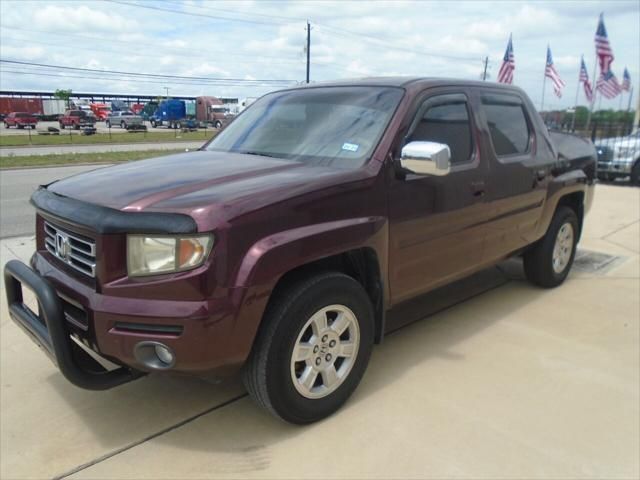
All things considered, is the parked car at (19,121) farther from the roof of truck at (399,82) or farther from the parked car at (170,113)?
the roof of truck at (399,82)

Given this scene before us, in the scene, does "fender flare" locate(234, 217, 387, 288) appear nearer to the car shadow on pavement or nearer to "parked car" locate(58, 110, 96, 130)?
the car shadow on pavement

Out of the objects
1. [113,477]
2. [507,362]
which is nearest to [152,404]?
[113,477]

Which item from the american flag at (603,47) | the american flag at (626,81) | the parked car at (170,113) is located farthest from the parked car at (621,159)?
the parked car at (170,113)

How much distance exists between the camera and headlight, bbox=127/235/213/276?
7.78 feet

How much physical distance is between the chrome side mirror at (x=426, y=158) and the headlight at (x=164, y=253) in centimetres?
124

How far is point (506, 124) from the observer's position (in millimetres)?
4379

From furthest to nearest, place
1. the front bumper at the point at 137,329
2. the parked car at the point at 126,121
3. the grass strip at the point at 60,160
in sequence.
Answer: the parked car at the point at 126,121 → the grass strip at the point at 60,160 → the front bumper at the point at 137,329

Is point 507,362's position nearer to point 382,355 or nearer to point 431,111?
point 382,355

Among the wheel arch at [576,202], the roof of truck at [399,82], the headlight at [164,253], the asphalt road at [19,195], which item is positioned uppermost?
the roof of truck at [399,82]

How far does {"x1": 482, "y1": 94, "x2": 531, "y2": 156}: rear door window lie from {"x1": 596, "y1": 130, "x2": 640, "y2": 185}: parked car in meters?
9.87

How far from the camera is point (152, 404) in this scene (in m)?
3.13

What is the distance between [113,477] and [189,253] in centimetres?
111

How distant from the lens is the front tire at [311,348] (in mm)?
2623

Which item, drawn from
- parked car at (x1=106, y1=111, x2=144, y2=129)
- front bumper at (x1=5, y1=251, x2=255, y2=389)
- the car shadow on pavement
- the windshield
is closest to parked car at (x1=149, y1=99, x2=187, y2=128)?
parked car at (x1=106, y1=111, x2=144, y2=129)
